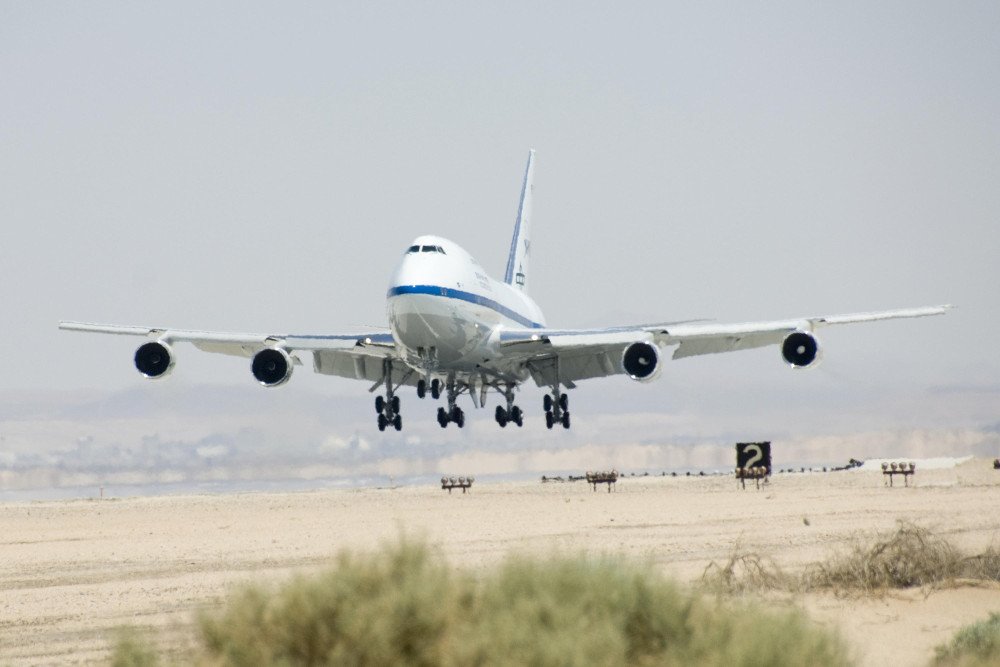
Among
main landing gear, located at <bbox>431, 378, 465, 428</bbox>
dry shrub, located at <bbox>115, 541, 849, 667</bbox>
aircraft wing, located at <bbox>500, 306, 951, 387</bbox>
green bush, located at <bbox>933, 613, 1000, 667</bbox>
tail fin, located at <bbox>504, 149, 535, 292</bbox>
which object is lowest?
green bush, located at <bbox>933, 613, 1000, 667</bbox>

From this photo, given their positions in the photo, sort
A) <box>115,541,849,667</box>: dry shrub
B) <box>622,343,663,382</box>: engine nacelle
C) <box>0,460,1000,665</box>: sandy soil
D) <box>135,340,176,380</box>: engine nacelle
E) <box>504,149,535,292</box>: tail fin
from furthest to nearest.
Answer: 1. <box>504,149,535,292</box>: tail fin
2. <box>135,340,176,380</box>: engine nacelle
3. <box>622,343,663,382</box>: engine nacelle
4. <box>0,460,1000,665</box>: sandy soil
5. <box>115,541,849,667</box>: dry shrub

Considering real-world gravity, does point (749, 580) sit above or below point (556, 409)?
below

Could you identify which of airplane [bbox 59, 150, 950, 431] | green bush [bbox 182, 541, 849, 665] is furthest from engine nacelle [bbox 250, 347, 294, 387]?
green bush [bbox 182, 541, 849, 665]

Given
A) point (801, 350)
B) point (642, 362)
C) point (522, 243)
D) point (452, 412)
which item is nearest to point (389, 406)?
point (452, 412)

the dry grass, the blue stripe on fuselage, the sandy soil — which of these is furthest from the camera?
the blue stripe on fuselage

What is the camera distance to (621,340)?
43.7 metres

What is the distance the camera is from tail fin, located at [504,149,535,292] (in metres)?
68.0

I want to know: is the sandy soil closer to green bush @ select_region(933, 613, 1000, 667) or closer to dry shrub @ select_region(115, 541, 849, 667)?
dry shrub @ select_region(115, 541, 849, 667)

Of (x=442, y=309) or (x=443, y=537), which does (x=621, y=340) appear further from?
(x=443, y=537)

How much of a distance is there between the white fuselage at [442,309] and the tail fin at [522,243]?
22.8m

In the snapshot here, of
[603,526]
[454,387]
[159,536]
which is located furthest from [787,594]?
[454,387]

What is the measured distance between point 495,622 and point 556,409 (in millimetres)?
42032

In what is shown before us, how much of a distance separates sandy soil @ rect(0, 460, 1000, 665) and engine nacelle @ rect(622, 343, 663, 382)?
15.2 ft

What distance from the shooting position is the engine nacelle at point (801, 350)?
4038 centimetres
